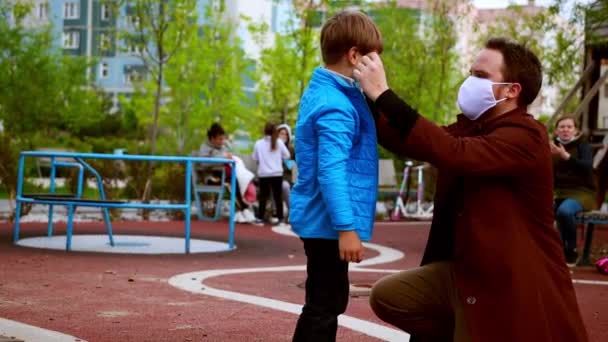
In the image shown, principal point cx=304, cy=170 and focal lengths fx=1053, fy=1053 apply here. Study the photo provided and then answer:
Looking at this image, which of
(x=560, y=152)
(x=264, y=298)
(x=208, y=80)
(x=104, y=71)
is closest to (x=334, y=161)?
(x=264, y=298)

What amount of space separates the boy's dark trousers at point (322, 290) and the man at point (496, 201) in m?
0.56

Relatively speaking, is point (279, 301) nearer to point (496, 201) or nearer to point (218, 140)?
point (496, 201)

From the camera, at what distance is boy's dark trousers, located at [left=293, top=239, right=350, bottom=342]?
4551 millimetres

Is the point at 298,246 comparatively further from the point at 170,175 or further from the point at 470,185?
the point at 470,185

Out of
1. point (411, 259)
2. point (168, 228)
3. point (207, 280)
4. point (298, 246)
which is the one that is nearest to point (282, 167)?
point (168, 228)

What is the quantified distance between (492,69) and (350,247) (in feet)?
3.01

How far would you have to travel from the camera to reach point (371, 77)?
4023 millimetres

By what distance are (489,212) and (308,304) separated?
1.08 metres

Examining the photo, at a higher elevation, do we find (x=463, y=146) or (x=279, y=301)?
(x=463, y=146)

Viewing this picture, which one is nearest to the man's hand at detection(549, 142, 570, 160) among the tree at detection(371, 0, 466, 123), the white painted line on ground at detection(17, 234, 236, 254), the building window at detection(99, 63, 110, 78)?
the white painted line on ground at detection(17, 234, 236, 254)

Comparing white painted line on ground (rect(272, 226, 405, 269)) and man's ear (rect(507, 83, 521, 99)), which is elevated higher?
man's ear (rect(507, 83, 521, 99))

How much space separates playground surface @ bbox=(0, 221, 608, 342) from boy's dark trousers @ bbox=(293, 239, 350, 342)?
1.46 meters

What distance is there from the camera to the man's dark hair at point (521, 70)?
13.4 feet

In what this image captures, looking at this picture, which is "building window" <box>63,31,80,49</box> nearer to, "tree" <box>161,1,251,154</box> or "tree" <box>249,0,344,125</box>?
"tree" <box>161,1,251,154</box>
